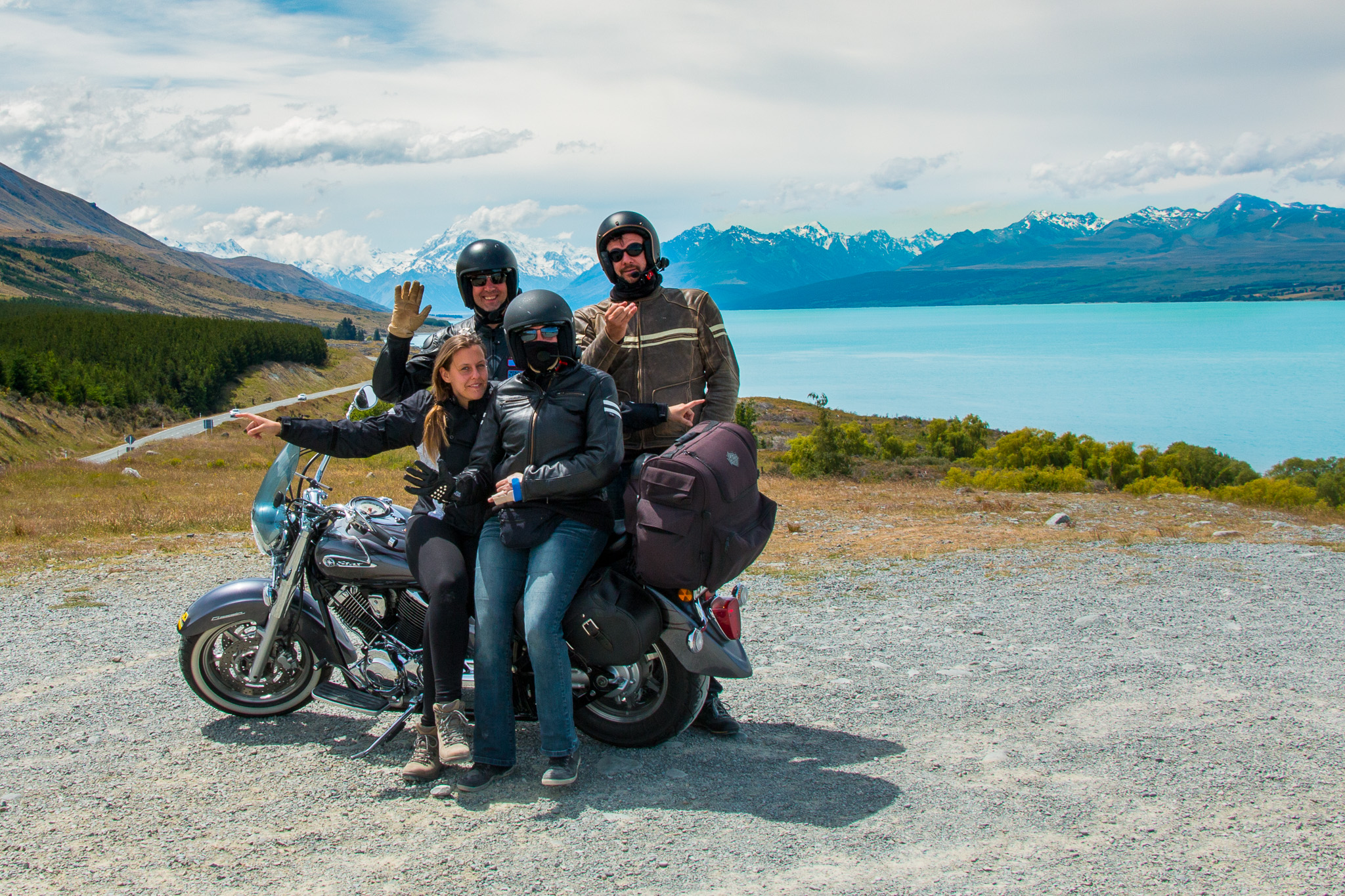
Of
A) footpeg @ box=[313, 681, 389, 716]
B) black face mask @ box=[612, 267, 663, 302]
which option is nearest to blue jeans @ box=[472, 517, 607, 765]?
footpeg @ box=[313, 681, 389, 716]

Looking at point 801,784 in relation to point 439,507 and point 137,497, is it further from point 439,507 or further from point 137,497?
point 137,497

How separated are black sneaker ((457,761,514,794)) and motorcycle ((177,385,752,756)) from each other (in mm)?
320

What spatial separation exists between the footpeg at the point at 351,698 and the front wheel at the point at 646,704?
100 centimetres

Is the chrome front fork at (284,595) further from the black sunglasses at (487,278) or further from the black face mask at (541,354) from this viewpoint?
the black sunglasses at (487,278)

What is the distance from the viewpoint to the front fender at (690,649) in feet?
13.5

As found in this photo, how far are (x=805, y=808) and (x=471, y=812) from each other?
4.78 feet

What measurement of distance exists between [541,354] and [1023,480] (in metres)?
29.2

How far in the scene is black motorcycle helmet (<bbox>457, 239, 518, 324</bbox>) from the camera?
194 inches

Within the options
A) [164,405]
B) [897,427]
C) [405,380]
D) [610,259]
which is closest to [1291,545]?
[610,259]

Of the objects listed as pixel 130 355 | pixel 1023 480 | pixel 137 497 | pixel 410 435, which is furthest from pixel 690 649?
pixel 130 355

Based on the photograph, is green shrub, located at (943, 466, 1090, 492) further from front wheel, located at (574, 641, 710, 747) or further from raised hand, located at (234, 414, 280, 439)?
raised hand, located at (234, 414, 280, 439)

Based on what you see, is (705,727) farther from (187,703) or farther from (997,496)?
(997,496)

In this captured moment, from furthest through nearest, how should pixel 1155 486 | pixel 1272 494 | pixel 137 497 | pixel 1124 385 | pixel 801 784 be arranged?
pixel 1124 385
pixel 1155 486
pixel 1272 494
pixel 137 497
pixel 801 784

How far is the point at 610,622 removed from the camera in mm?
4027
